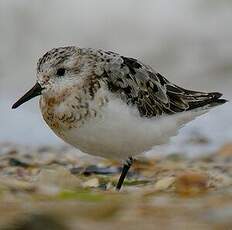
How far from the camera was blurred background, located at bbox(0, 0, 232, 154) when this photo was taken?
42.2 feet

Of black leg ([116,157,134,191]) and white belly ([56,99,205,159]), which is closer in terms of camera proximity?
white belly ([56,99,205,159])

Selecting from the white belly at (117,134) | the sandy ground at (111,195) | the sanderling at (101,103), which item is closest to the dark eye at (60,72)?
the sanderling at (101,103)

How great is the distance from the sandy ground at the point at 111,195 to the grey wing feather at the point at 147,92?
0.52m

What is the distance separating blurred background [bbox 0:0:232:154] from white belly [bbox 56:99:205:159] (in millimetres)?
5985

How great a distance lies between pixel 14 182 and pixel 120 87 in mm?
957

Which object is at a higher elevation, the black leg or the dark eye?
the dark eye

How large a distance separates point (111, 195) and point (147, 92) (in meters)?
1.36

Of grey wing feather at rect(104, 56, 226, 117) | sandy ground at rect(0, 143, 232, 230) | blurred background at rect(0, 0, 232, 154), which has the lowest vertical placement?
sandy ground at rect(0, 143, 232, 230)

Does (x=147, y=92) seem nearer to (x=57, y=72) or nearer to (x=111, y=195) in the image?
(x=57, y=72)

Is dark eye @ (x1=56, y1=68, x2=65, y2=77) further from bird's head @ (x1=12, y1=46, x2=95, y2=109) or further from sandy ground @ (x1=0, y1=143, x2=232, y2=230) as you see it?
sandy ground @ (x1=0, y1=143, x2=232, y2=230)

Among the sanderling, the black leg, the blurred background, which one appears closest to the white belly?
the sanderling

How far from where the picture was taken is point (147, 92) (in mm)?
6352

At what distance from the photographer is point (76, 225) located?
4.08 m

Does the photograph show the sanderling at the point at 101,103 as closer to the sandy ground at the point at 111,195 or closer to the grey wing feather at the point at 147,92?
the grey wing feather at the point at 147,92
